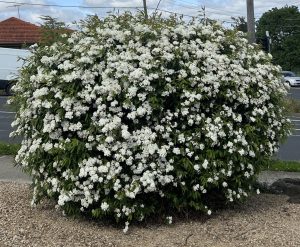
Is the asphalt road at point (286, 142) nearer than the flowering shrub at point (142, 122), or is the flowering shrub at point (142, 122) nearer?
the flowering shrub at point (142, 122)

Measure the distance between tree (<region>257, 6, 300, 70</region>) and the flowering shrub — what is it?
7887 centimetres

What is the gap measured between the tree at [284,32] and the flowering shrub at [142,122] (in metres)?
78.9

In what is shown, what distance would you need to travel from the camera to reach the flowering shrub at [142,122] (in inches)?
197

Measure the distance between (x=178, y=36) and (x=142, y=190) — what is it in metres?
1.60

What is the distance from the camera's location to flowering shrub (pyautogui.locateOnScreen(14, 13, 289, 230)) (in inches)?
197

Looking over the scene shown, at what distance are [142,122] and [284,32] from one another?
8794 centimetres

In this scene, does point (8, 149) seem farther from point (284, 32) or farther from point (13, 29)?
point (284, 32)

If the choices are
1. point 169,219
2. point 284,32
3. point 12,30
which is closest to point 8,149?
point 169,219

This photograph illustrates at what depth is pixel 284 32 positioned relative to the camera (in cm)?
8925

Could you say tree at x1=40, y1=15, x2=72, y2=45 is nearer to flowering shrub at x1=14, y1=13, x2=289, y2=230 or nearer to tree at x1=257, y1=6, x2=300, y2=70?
flowering shrub at x1=14, y1=13, x2=289, y2=230

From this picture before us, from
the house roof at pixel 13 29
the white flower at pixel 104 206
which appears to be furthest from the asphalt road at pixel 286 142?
the house roof at pixel 13 29

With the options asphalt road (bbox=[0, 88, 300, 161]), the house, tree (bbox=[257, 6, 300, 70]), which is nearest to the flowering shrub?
asphalt road (bbox=[0, 88, 300, 161])

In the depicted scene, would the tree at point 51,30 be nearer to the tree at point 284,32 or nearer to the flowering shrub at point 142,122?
the flowering shrub at point 142,122

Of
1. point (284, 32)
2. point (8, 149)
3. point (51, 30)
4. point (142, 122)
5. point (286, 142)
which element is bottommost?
point (286, 142)
